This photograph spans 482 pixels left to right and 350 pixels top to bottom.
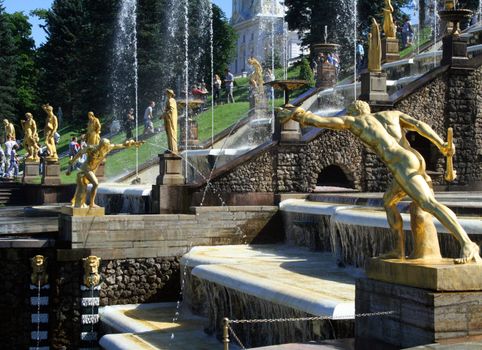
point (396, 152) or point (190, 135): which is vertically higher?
point (190, 135)

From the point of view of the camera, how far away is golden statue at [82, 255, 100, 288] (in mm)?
19734

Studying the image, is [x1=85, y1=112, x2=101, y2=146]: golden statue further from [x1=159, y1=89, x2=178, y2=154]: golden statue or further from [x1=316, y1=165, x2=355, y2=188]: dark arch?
[x1=316, y1=165, x2=355, y2=188]: dark arch

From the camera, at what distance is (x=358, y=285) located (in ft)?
33.5

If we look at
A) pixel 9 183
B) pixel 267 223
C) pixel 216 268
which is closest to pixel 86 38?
pixel 9 183

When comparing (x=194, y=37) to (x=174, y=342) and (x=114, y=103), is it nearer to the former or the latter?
(x=114, y=103)

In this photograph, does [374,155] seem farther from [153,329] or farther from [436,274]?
[436,274]

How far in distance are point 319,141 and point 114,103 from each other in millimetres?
33724

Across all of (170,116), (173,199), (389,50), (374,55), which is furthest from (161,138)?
(374,55)

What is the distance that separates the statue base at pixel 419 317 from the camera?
9047mm

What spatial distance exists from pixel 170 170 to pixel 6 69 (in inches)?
1780

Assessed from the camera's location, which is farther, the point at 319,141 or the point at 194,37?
the point at 194,37

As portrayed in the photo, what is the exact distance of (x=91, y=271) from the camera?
19750 mm

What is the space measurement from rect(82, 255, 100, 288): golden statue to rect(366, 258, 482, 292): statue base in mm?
11032

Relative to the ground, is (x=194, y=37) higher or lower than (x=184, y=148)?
higher
